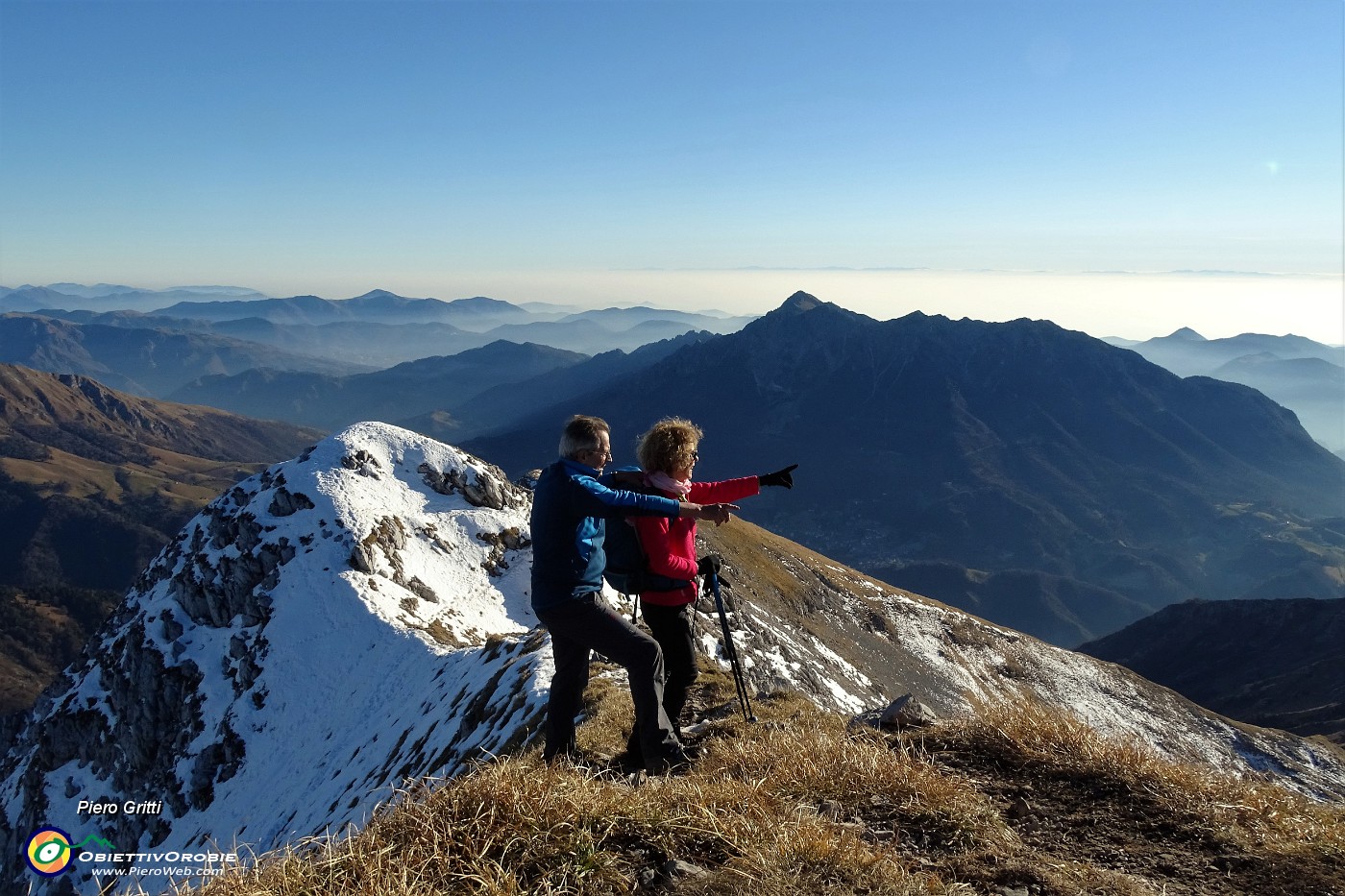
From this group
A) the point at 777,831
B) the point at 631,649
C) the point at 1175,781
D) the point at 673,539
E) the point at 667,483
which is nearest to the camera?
the point at 777,831

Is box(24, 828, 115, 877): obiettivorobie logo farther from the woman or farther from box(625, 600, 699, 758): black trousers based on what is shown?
the woman

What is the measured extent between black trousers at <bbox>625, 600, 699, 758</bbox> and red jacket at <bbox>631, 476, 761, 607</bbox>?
18 cm

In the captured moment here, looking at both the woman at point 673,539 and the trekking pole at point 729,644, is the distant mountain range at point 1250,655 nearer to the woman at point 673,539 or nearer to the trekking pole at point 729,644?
the trekking pole at point 729,644

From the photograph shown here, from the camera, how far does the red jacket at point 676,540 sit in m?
9.41

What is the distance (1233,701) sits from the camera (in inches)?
5433

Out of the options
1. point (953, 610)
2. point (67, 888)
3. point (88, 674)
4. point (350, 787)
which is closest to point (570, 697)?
point (350, 787)

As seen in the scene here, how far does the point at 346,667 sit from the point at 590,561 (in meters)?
48.8

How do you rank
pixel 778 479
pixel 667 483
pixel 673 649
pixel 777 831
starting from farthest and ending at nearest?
pixel 673 649 < pixel 778 479 < pixel 667 483 < pixel 777 831

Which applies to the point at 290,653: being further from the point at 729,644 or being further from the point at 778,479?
the point at 778,479

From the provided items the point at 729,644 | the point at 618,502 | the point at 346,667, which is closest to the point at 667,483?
the point at 618,502

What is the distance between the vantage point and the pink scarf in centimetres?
924

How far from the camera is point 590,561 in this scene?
8.67 metres

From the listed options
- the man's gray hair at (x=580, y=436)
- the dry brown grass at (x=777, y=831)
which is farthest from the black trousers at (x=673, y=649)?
the man's gray hair at (x=580, y=436)

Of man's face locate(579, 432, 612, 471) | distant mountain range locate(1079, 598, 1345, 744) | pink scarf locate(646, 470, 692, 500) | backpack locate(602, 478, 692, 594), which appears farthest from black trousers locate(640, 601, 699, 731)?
distant mountain range locate(1079, 598, 1345, 744)
